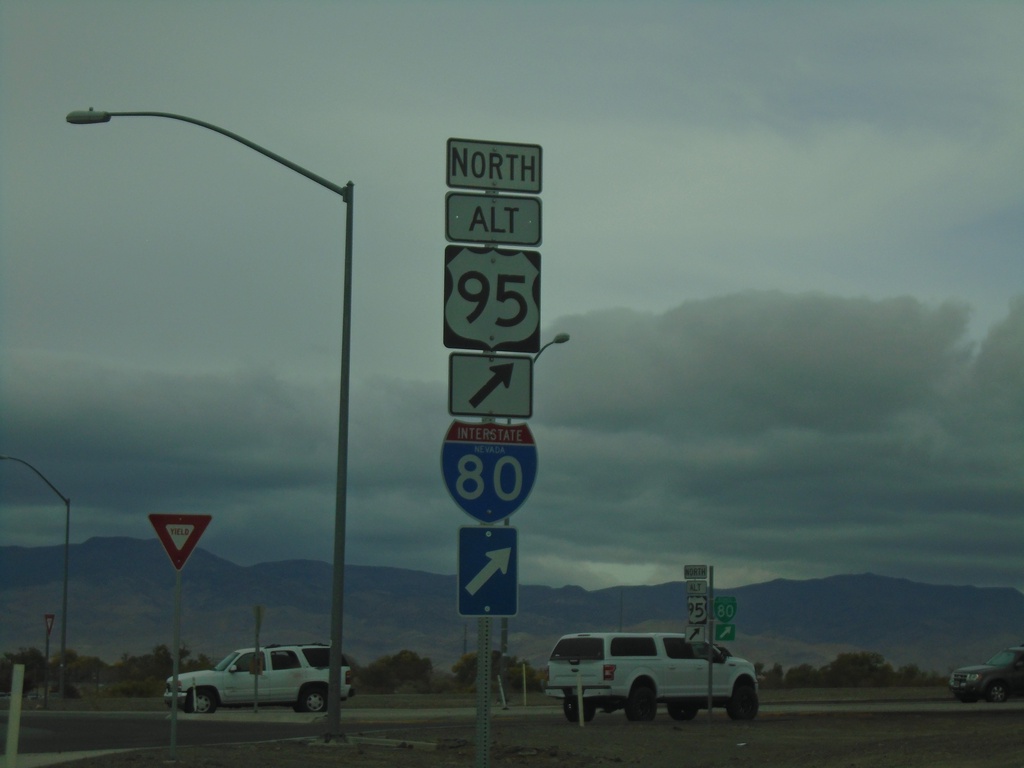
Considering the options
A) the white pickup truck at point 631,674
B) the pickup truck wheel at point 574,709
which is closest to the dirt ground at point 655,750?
the white pickup truck at point 631,674

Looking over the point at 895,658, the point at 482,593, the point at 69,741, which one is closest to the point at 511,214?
the point at 482,593

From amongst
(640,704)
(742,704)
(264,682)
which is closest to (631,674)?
(640,704)

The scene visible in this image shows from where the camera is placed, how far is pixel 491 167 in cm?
995

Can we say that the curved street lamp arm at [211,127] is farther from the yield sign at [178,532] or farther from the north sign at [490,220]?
the north sign at [490,220]

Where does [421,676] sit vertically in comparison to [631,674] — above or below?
below

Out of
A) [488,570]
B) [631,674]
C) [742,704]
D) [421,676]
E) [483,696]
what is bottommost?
[421,676]

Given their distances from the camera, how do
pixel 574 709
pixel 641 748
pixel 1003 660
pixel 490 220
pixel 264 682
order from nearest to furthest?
pixel 490 220, pixel 641 748, pixel 574 709, pixel 264 682, pixel 1003 660

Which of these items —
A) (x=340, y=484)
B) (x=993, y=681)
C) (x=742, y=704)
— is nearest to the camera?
(x=340, y=484)

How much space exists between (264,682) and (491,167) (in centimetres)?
3155

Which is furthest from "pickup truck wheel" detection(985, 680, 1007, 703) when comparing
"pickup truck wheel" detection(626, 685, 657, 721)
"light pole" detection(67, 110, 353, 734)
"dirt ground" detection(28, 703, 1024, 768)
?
"light pole" detection(67, 110, 353, 734)

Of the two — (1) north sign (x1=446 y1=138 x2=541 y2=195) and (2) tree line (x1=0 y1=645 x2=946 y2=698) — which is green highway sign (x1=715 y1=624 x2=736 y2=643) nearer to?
(1) north sign (x1=446 y1=138 x2=541 y2=195)

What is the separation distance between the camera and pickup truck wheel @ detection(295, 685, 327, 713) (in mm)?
39750

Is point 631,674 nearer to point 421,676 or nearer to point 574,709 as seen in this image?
point 574,709

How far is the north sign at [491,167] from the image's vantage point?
32.6 feet
